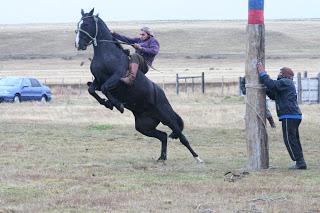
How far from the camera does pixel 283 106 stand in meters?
14.4

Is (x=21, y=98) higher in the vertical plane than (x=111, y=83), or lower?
lower

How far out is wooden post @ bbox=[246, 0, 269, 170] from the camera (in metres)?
14.2

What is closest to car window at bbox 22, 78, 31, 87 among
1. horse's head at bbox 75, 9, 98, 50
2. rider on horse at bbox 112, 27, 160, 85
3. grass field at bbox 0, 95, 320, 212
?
grass field at bbox 0, 95, 320, 212

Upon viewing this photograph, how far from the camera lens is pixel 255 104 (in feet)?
47.2

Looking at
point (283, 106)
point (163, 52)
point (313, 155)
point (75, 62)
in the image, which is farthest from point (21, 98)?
point (163, 52)

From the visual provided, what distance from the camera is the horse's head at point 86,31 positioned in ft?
49.7

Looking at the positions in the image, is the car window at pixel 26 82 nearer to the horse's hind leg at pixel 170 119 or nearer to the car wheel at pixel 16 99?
the car wheel at pixel 16 99

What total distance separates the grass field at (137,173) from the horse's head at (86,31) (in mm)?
2045

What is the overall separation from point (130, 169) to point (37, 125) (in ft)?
38.3

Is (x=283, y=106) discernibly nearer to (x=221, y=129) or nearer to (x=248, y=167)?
(x=248, y=167)

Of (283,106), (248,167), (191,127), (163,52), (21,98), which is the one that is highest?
(283,106)

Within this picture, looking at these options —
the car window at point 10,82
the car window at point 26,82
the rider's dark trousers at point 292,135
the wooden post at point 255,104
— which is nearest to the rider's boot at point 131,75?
the wooden post at point 255,104

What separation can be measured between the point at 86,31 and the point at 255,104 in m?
3.19

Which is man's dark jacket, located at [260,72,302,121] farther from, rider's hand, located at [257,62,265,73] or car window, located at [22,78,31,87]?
car window, located at [22,78,31,87]
